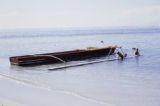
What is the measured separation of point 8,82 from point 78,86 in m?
4.85

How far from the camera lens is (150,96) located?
17062mm

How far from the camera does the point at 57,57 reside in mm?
34250

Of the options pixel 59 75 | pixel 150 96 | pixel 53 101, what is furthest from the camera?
pixel 59 75

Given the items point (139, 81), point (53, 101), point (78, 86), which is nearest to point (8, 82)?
point (78, 86)

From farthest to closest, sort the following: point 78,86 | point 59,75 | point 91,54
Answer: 1. point 91,54
2. point 59,75
3. point 78,86

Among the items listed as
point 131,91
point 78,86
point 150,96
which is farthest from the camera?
point 78,86

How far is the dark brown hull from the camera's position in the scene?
31172mm

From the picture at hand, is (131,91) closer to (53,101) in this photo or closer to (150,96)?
(150,96)

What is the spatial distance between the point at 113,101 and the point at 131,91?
285cm

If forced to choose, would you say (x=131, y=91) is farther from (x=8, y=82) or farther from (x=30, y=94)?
(x=8, y=82)

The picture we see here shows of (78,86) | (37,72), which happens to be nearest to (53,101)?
(78,86)

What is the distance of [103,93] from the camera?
18078 mm

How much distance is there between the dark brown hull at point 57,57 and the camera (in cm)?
3117

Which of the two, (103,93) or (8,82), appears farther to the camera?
(8,82)
